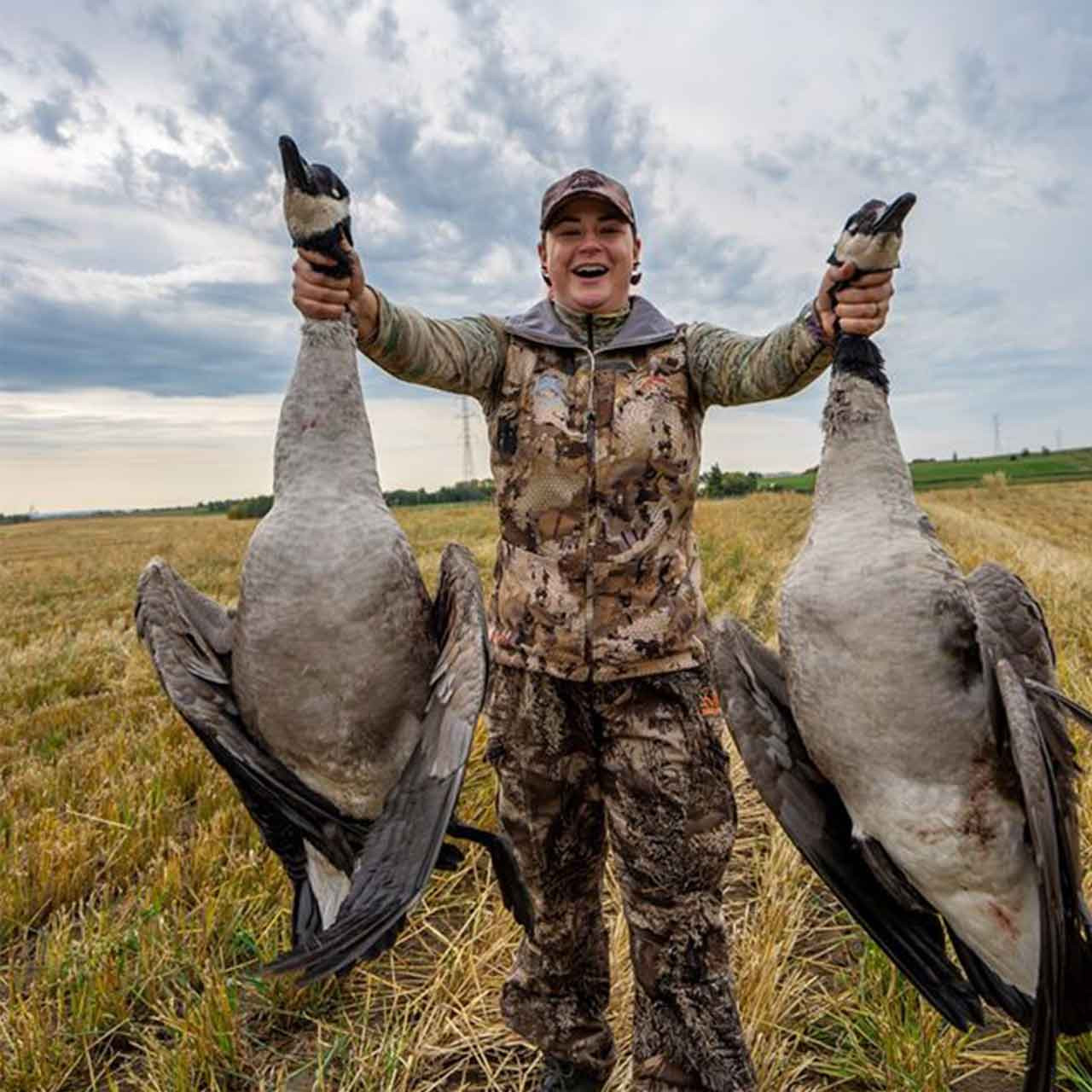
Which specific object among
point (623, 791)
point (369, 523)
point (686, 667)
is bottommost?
point (623, 791)

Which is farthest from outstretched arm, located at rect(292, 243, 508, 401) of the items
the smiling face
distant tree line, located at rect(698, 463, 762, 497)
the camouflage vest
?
distant tree line, located at rect(698, 463, 762, 497)

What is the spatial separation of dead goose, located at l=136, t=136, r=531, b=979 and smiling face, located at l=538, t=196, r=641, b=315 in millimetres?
1130

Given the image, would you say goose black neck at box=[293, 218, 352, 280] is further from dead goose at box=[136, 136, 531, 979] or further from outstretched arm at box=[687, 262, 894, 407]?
outstretched arm at box=[687, 262, 894, 407]

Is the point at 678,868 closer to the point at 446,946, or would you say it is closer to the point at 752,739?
the point at 752,739

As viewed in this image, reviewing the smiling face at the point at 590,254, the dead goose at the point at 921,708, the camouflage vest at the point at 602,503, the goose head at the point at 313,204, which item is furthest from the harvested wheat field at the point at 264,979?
the smiling face at the point at 590,254

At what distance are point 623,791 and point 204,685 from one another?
5.44 feet

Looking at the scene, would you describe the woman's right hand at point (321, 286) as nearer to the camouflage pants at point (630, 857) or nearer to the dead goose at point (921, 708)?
the dead goose at point (921, 708)

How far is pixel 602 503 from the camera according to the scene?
11.8ft

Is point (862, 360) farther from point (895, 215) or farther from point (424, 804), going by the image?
point (424, 804)

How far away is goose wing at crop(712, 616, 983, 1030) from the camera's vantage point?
115 inches

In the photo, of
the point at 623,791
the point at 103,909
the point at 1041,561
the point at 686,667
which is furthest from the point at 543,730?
the point at 1041,561

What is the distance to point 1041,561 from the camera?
49.8 ft

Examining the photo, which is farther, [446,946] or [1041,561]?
[1041,561]

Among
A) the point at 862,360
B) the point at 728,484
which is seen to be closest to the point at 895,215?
the point at 862,360
